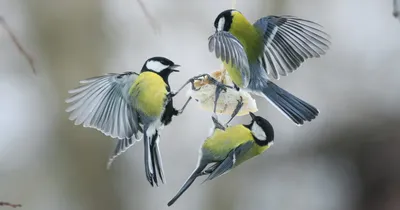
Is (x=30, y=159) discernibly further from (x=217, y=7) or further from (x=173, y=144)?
(x=217, y=7)

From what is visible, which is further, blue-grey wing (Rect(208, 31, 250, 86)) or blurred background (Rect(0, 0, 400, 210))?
blurred background (Rect(0, 0, 400, 210))

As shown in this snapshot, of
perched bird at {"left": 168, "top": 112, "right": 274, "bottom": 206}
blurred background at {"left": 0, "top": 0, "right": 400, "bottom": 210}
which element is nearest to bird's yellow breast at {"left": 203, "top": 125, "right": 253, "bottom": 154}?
perched bird at {"left": 168, "top": 112, "right": 274, "bottom": 206}

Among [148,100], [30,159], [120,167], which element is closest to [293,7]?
[120,167]

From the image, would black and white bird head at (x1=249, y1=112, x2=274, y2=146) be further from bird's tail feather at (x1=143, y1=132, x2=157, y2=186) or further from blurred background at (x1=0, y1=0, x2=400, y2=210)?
blurred background at (x1=0, y1=0, x2=400, y2=210)

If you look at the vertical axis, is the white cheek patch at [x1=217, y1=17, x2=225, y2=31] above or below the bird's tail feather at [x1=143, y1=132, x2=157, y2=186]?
above

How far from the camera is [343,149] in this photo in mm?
1333

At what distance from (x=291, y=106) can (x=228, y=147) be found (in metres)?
0.07

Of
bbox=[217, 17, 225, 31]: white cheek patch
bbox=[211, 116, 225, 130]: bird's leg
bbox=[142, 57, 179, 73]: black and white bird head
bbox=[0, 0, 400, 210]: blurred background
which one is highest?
bbox=[217, 17, 225, 31]: white cheek patch

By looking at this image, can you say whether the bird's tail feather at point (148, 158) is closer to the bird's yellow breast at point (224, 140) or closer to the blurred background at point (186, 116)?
the bird's yellow breast at point (224, 140)

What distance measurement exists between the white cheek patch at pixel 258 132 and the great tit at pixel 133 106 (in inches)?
A: 3.1

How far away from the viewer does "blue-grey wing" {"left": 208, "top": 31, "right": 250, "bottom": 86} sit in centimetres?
48

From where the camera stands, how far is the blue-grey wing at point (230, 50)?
48 centimetres

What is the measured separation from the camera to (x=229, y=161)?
1.76ft

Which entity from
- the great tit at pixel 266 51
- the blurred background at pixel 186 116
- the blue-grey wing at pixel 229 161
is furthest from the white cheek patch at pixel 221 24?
the blurred background at pixel 186 116
